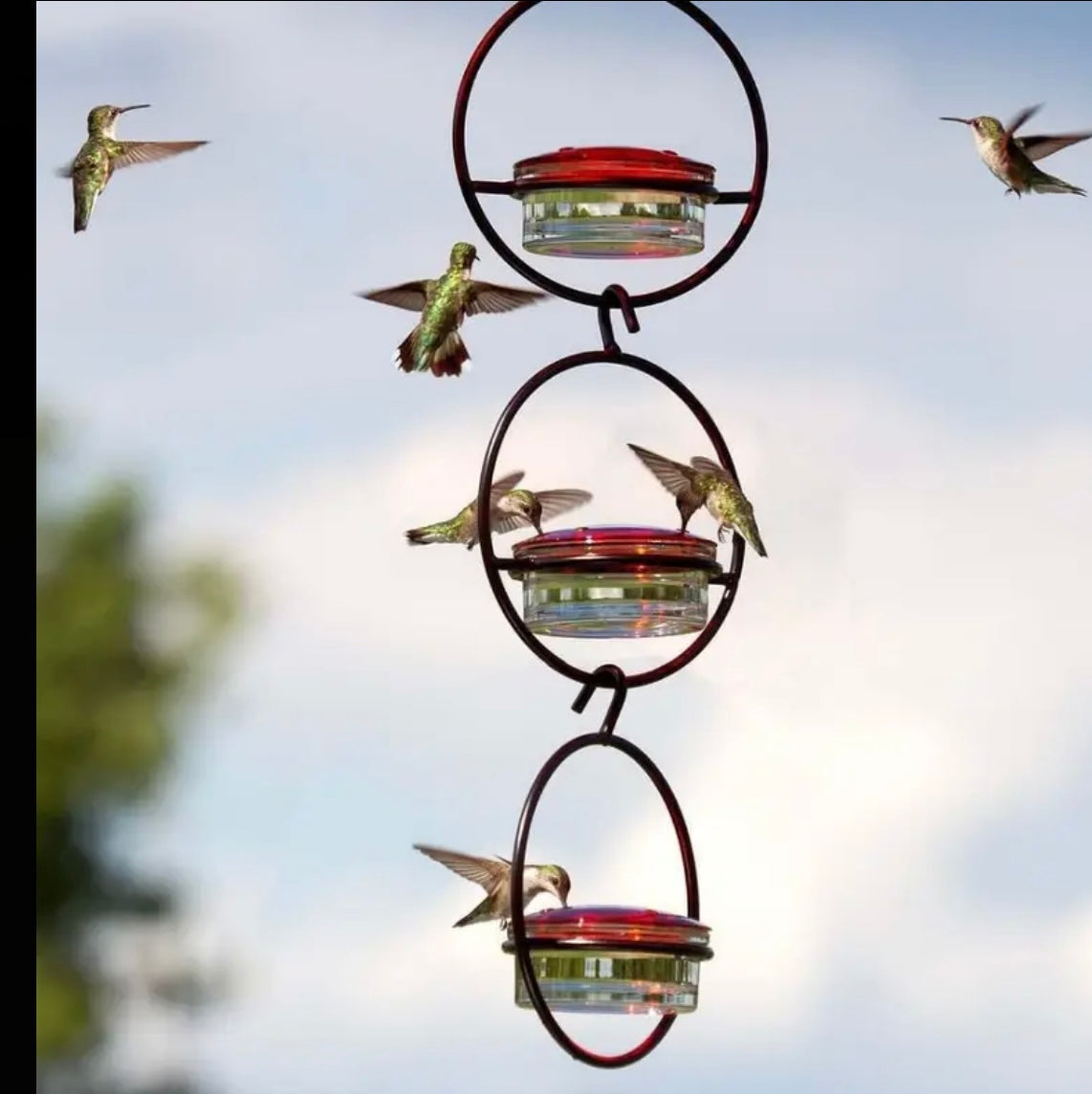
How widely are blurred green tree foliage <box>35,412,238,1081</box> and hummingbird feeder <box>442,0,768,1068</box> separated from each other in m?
11.5

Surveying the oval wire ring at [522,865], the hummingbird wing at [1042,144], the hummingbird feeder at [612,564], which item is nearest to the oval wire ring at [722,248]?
the hummingbird feeder at [612,564]

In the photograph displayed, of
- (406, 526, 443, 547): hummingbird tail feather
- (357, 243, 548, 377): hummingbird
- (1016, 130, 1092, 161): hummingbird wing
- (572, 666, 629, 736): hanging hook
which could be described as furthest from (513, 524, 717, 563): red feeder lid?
(1016, 130, 1092, 161): hummingbird wing

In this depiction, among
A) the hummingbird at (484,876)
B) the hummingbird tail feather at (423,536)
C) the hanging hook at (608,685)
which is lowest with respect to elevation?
the hummingbird at (484,876)

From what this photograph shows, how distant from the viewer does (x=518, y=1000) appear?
9.09ft

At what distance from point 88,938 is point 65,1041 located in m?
0.97

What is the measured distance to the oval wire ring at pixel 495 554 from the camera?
2.73 m

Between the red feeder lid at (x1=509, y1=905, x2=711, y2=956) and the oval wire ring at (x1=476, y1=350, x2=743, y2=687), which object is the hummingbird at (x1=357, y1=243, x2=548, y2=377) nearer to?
the oval wire ring at (x1=476, y1=350, x2=743, y2=687)

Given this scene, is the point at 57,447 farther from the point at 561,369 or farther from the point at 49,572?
the point at 561,369

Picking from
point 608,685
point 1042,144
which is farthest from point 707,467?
point 1042,144

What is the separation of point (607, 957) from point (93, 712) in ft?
46.0

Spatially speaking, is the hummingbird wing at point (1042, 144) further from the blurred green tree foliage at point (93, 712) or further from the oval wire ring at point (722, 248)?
the blurred green tree foliage at point (93, 712)

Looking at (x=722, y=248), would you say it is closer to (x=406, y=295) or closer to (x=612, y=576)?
(x=612, y=576)

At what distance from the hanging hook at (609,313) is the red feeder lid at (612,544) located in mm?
204
